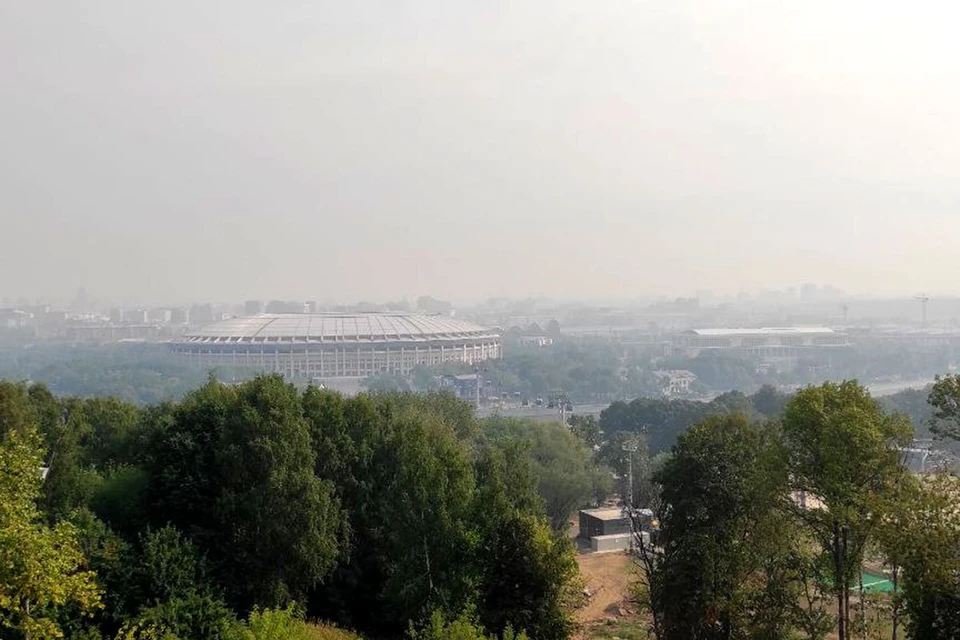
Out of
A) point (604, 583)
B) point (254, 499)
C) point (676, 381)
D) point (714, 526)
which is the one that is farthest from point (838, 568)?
point (676, 381)

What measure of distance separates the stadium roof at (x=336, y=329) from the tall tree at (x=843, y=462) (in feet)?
257

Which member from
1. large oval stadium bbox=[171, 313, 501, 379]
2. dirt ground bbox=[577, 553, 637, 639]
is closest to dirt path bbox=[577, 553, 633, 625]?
dirt ground bbox=[577, 553, 637, 639]

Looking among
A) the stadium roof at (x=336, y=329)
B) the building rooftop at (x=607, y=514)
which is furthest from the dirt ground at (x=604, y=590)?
the stadium roof at (x=336, y=329)

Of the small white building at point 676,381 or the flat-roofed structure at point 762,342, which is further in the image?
the flat-roofed structure at point 762,342

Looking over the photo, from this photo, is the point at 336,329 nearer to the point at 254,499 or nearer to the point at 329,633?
the point at 254,499

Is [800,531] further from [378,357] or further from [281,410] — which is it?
[378,357]

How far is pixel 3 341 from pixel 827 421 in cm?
Result: 14730

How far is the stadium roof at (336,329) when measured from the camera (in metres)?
88.2

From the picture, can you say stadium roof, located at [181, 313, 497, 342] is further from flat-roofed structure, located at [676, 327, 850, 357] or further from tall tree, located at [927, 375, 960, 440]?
tall tree, located at [927, 375, 960, 440]

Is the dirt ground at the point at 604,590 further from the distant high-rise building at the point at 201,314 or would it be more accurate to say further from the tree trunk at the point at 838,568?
the distant high-rise building at the point at 201,314

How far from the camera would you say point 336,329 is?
91.7 m

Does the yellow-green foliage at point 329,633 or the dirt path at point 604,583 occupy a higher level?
the yellow-green foliage at point 329,633

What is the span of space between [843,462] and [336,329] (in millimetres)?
83746

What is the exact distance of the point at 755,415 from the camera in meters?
41.0
